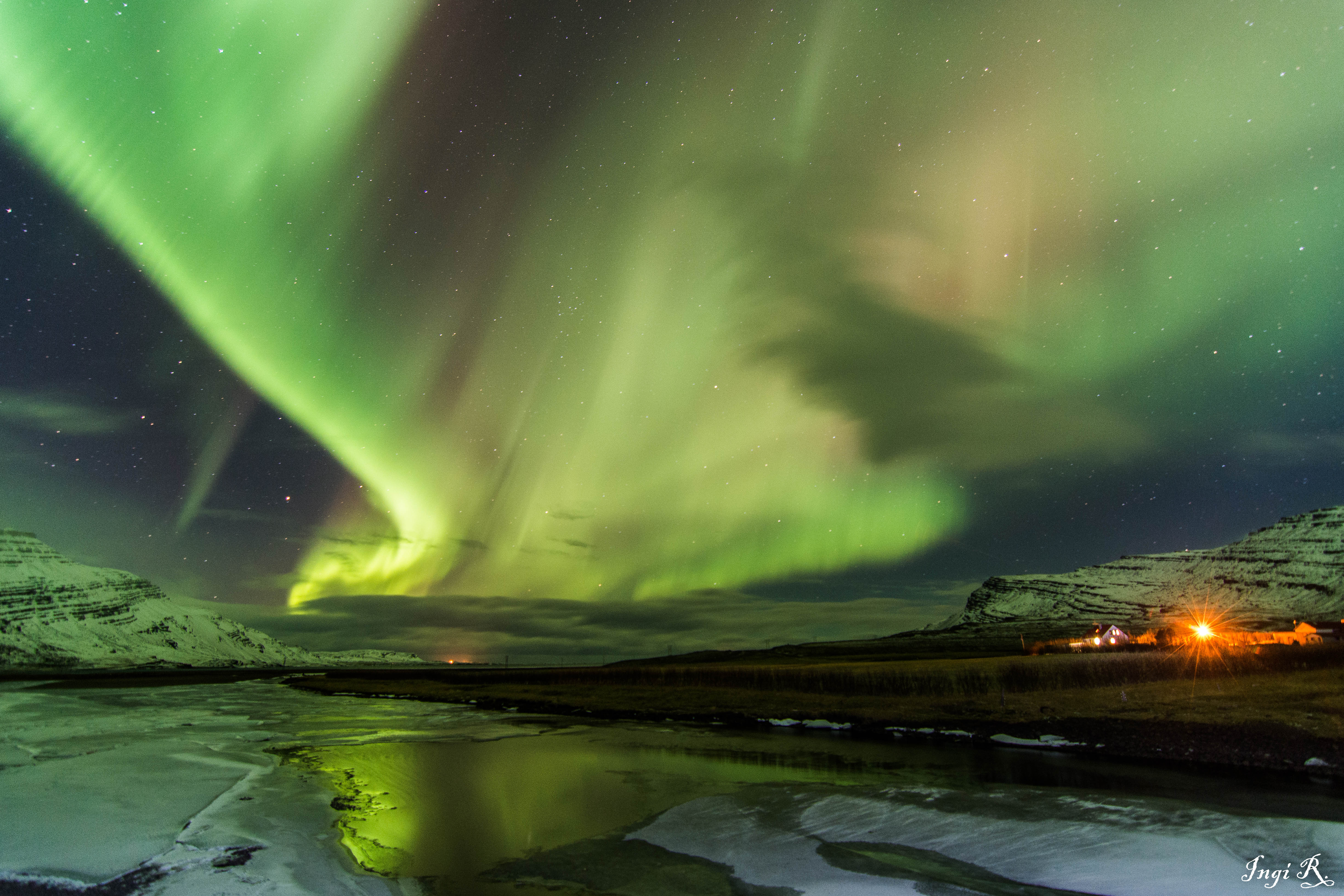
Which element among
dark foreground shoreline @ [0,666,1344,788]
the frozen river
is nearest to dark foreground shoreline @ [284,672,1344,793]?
dark foreground shoreline @ [0,666,1344,788]

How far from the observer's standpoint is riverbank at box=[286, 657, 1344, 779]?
27.0m

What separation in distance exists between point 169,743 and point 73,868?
93.4 feet

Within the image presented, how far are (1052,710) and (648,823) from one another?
2952cm

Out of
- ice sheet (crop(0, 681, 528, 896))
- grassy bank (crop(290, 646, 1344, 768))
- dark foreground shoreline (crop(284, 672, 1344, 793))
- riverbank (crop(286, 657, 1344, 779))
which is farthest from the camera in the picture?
grassy bank (crop(290, 646, 1344, 768))

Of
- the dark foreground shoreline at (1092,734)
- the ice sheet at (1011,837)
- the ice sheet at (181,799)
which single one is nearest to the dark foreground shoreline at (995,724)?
the dark foreground shoreline at (1092,734)

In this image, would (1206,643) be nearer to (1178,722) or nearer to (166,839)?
(1178,722)

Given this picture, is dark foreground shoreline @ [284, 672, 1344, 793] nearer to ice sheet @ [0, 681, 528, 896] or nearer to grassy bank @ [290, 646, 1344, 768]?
grassy bank @ [290, 646, 1344, 768]

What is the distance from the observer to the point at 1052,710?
126 ft

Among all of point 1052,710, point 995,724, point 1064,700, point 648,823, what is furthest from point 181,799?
point 1064,700

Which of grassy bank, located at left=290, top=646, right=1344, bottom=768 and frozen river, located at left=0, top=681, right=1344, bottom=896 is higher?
frozen river, located at left=0, top=681, right=1344, bottom=896

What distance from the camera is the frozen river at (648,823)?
1394 cm

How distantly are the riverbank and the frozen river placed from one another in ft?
10.2

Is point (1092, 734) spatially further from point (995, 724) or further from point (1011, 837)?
point (1011, 837)

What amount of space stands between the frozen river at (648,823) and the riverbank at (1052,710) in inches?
122
